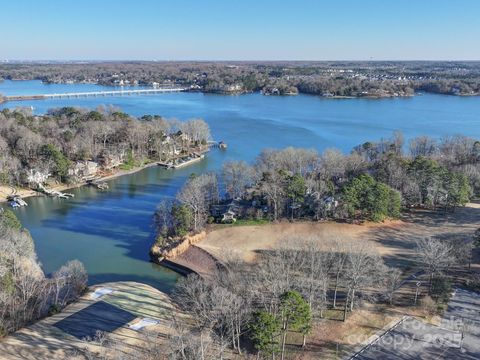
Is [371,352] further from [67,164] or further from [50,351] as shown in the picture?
[67,164]

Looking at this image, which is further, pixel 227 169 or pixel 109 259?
pixel 227 169

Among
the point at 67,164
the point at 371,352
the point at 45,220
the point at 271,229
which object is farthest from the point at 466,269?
the point at 67,164

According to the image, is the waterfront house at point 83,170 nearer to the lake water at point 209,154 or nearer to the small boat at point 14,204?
the lake water at point 209,154

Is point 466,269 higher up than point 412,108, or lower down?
lower down

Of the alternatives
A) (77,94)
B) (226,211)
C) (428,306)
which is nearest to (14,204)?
(226,211)

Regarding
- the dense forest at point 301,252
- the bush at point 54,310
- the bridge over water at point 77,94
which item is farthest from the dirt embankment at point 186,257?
the bridge over water at point 77,94

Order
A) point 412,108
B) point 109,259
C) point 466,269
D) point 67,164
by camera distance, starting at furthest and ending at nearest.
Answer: point 412,108 < point 67,164 < point 109,259 < point 466,269

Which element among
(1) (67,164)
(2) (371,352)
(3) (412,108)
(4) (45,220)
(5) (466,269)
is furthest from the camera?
(3) (412,108)
